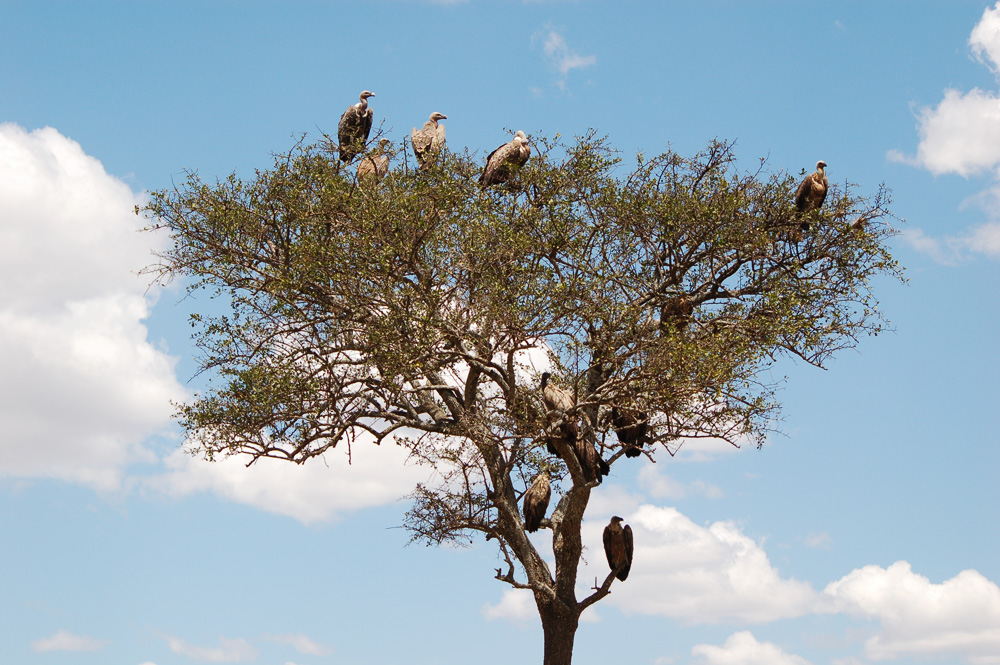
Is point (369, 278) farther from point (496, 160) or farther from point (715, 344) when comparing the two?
point (715, 344)

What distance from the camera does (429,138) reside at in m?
19.0

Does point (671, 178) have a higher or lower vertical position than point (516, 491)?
higher

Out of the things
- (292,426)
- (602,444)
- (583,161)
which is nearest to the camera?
(602,444)

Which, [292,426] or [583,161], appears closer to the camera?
[292,426]

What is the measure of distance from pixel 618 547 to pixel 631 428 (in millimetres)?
1959

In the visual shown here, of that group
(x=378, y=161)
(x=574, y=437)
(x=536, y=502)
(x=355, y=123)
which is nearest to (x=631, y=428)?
(x=574, y=437)

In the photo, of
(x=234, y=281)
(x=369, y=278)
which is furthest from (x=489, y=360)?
(x=234, y=281)

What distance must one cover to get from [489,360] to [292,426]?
10.7 feet

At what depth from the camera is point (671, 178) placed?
17.5 meters

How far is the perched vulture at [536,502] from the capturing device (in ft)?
56.9

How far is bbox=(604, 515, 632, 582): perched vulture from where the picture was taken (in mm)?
17188

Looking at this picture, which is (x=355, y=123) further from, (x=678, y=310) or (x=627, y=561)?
(x=627, y=561)

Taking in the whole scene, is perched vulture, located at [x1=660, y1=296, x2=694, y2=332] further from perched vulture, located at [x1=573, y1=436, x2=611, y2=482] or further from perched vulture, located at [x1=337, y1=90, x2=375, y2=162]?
perched vulture, located at [x1=337, y1=90, x2=375, y2=162]

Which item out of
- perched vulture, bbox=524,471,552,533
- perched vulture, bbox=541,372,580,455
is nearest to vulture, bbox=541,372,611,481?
perched vulture, bbox=541,372,580,455
